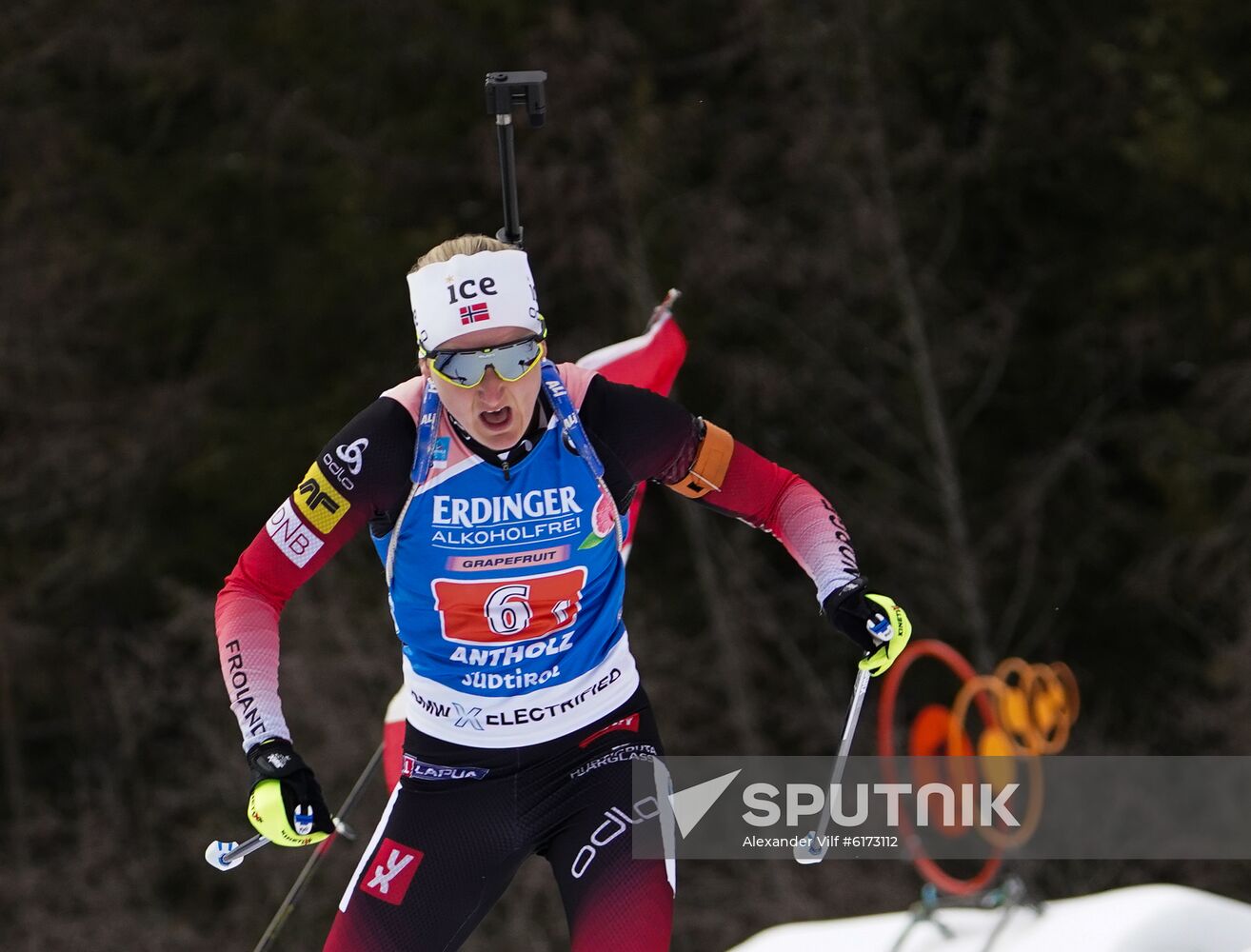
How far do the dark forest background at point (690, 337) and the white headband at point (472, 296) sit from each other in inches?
401

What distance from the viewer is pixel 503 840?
3779 mm

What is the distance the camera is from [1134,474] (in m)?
16.3

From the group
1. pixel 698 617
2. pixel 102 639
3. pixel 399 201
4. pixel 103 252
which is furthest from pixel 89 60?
pixel 698 617

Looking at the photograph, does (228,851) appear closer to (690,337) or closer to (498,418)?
(498,418)

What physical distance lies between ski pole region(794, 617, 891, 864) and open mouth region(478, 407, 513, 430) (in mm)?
856

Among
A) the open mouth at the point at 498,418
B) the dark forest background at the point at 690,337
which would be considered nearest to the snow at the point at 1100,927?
the open mouth at the point at 498,418

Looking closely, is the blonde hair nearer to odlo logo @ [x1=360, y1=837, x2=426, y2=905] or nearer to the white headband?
the white headband

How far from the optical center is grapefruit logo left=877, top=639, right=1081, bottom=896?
32.7ft

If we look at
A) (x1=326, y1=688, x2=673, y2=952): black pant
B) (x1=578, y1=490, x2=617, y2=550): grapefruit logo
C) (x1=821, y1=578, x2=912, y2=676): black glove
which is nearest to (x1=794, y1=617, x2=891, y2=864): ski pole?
(x1=821, y1=578, x2=912, y2=676): black glove

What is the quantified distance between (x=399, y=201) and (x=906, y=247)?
14.1 ft

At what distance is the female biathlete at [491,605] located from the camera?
11.9 feet

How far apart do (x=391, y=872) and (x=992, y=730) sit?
8.02 m

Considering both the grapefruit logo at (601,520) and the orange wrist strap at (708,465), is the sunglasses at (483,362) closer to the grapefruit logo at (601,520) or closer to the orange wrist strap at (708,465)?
the grapefruit logo at (601,520)
